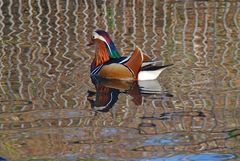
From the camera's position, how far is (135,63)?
11.8 m

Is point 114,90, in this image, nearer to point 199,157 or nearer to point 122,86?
point 122,86

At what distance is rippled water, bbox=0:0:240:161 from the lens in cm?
867

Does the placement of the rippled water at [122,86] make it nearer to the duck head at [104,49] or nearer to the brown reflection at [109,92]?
the brown reflection at [109,92]

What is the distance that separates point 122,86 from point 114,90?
0.89 feet

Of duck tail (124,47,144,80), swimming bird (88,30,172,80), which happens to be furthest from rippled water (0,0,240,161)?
duck tail (124,47,144,80)

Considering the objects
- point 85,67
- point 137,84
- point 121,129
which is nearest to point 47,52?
point 85,67

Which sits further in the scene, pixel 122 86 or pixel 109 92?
pixel 122 86

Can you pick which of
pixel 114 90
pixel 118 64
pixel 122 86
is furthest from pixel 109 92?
pixel 118 64

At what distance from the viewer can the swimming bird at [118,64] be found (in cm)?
1174

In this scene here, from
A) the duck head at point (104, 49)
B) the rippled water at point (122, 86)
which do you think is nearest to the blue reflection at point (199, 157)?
the rippled water at point (122, 86)

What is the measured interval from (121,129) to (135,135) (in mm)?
292

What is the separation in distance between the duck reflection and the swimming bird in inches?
3.5

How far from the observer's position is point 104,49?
1241cm

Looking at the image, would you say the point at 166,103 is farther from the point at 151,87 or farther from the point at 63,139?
the point at 63,139
